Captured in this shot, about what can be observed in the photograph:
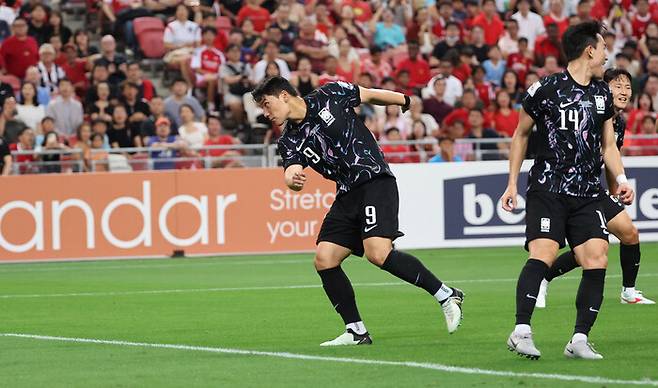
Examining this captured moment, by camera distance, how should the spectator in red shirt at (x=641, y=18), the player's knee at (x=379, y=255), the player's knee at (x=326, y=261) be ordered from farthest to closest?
the spectator in red shirt at (x=641, y=18)
the player's knee at (x=326, y=261)
the player's knee at (x=379, y=255)

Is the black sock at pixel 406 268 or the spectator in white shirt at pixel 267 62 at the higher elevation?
the spectator in white shirt at pixel 267 62

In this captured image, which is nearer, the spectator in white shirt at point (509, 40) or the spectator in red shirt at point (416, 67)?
the spectator in red shirt at point (416, 67)

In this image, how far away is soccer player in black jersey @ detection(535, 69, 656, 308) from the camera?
41.2 ft

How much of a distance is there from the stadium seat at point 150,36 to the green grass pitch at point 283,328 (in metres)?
8.00

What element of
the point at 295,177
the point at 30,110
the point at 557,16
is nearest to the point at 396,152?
the point at 30,110

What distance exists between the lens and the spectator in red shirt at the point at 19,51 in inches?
986

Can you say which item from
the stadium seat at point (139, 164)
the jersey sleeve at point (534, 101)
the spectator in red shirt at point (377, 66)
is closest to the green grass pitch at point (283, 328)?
the jersey sleeve at point (534, 101)

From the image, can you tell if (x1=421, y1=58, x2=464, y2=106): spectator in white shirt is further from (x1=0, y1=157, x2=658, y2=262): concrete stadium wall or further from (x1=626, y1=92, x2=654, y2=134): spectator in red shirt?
(x1=0, y1=157, x2=658, y2=262): concrete stadium wall

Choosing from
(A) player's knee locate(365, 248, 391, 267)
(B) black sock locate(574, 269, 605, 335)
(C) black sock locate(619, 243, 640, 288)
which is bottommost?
(C) black sock locate(619, 243, 640, 288)

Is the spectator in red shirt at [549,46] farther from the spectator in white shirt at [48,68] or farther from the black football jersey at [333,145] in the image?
the black football jersey at [333,145]

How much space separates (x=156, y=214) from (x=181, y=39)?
604cm

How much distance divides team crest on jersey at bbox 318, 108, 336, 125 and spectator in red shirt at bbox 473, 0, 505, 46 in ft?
62.9

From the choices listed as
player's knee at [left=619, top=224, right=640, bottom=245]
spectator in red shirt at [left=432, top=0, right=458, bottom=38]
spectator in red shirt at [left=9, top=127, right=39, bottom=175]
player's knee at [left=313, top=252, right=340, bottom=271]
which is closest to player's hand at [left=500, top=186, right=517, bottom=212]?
player's knee at [left=313, top=252, right=340, bottom=271]

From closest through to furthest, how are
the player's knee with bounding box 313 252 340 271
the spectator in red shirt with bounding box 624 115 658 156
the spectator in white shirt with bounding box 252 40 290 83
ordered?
the player's knee with bounding box 313 252 340 271
the spectator in red shirt with bounding box 624 115 658 156
the spectator in white shirt with bounding box 252 40 290 83
